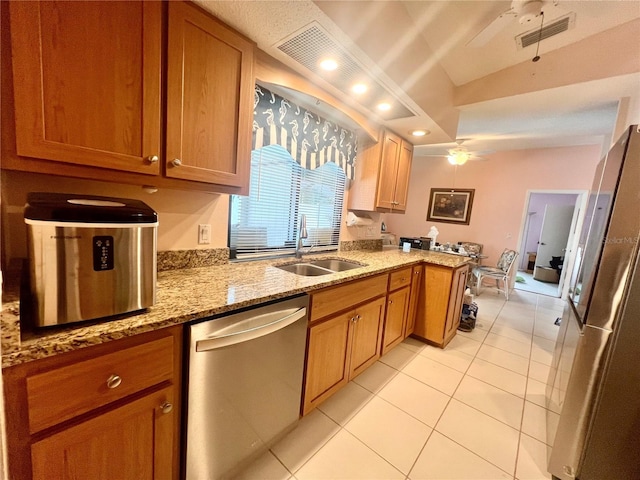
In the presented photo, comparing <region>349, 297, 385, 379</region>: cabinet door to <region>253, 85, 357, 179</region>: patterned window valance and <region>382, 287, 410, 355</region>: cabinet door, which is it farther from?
<region>253, 85, 357, 179</region>: patterned window valance

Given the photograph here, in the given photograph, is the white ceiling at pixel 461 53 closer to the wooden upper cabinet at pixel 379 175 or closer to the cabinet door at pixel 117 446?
the wooden upper cabinet at pixel 379 175

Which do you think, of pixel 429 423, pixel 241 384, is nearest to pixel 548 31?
pixel 429 423

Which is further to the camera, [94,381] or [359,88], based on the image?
[359,88]

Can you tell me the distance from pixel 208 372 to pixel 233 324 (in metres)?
0.20

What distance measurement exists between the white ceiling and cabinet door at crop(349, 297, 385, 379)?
5.29 ft

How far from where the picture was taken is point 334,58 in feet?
4.87

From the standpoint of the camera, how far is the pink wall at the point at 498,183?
14.6 ft

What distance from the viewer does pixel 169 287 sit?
3.86 ft

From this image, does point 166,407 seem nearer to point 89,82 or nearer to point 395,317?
point 89,82

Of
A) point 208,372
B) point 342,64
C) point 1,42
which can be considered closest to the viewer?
point 1,42

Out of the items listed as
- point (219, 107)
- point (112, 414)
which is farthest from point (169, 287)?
point (219, 107)

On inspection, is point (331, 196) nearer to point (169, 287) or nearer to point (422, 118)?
point (422, 118)

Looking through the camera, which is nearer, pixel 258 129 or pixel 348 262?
pixel 258 129

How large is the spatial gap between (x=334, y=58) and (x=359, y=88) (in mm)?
391
